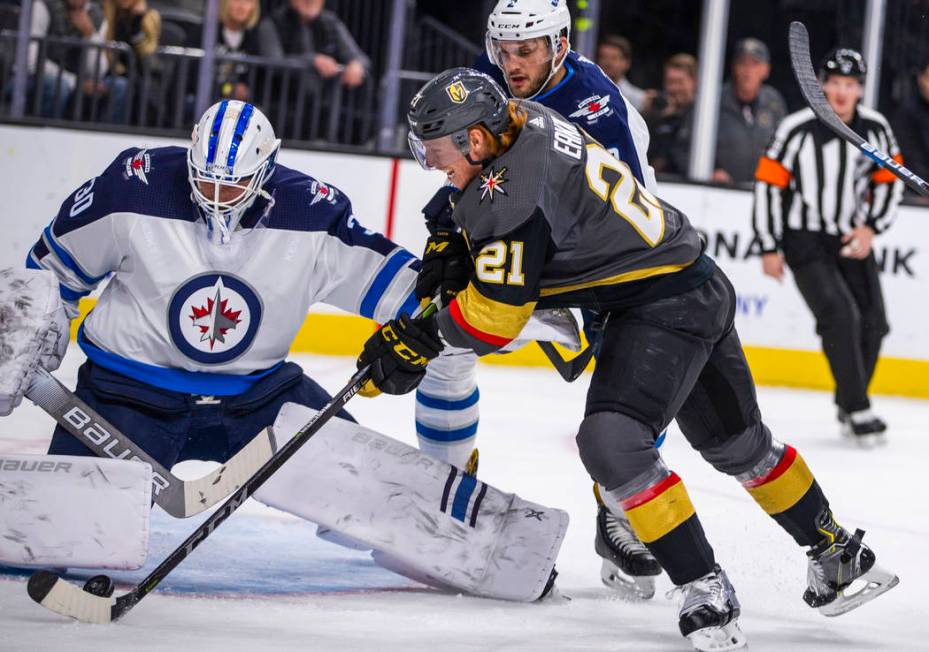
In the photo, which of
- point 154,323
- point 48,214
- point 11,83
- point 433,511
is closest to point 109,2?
point 11,83

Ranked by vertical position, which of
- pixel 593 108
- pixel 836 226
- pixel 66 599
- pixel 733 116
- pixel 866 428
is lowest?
pixel 866 428

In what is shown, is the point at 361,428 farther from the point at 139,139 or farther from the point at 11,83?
the point at 11,83

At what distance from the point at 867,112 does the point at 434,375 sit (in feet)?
8.24

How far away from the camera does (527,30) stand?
313 cm

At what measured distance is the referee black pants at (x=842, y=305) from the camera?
510cm

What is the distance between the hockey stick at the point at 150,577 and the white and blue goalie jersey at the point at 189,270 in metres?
→ 0.33

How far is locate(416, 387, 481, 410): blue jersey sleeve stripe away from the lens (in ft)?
11.0

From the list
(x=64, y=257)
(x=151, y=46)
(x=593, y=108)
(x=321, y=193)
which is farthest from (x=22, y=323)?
(x=151, y=46)

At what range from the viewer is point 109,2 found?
616 centimetres

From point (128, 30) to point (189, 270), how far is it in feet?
11.6

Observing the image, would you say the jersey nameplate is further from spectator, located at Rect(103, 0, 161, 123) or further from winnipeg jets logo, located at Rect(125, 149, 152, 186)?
spectator, located at Rect(103, 0, 161, 123)

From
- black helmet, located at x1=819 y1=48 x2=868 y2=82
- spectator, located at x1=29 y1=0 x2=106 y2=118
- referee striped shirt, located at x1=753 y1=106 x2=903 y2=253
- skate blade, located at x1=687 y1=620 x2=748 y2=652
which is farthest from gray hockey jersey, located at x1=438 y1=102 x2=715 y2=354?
spectator, located at x1=29 y1=0 x2=106 y2=118

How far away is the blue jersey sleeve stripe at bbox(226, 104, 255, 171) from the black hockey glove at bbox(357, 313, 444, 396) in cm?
47

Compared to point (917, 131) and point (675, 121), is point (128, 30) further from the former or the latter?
point (917, 131)
